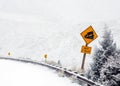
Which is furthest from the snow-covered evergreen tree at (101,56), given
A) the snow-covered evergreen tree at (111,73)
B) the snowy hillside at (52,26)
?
the snowy hillside at (52,26)

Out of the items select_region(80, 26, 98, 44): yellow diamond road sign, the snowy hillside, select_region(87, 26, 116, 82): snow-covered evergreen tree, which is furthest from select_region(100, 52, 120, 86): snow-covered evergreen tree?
the snowy hillside

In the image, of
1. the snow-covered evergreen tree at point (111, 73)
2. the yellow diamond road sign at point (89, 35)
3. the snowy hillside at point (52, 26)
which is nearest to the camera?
the snow-covered evergreen tree at point (111, 73)

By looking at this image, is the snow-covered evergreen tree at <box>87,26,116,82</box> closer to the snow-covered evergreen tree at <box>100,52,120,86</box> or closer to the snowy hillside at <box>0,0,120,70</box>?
the snow-covered evergreen tree at <box>100,52,120,86</box>

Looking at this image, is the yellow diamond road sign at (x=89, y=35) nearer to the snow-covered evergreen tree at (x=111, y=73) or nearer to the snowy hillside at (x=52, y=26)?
the snow-covered evergreen tree at (x=111, y=73)

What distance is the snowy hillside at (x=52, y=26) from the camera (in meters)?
42.3

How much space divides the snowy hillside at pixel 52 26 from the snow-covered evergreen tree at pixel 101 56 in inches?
654

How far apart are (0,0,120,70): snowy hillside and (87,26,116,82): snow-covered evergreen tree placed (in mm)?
16622

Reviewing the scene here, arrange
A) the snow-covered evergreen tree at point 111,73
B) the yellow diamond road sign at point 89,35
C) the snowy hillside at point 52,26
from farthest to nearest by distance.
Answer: the snowy hillside at point 52,26 < the yellow diamond road sign at point 89,35 < the snow-covered evergreen tree at point 111,73

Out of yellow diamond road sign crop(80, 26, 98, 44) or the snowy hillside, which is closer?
yellow diamond road sign crop(80, 26, 98, 44)

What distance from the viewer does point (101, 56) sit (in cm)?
1314

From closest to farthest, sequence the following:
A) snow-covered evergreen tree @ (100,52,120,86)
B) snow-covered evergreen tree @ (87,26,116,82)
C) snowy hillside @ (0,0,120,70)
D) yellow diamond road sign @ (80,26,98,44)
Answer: snow-covered evergreen tree @ (100,52,120,86)
snow-covered evergreen tree @ (87,26,116,82)
yellow diamond road sign @ (80,26,98,44)
snowy hillside @ (0,0,120,70)

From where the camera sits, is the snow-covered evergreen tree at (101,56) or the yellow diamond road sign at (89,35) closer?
the snow-covered evergreen tree at (101,56)

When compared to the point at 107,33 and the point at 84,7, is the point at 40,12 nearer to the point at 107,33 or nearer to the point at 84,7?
the point at 84,7

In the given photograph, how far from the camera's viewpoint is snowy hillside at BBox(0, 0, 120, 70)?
42344 millimetres
